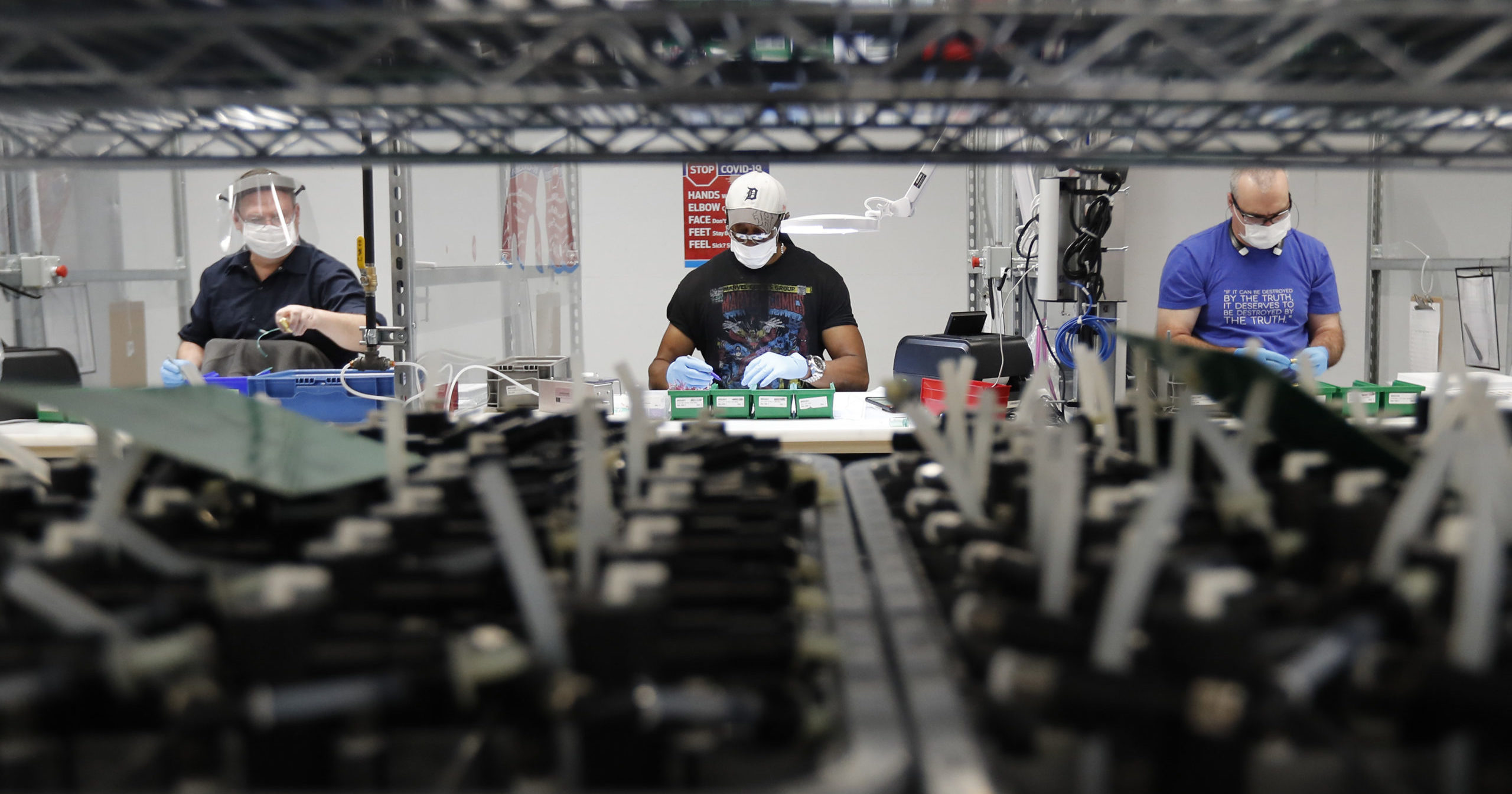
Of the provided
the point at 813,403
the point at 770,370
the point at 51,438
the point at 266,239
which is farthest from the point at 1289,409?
the point at 266,239

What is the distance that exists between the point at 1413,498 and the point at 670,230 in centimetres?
496

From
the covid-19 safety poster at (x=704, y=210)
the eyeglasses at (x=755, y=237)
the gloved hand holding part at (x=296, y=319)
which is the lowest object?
the gloved hand holding part at (x=296, y=319)

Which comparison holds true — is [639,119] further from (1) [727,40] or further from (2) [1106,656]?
(2) [1106,656]

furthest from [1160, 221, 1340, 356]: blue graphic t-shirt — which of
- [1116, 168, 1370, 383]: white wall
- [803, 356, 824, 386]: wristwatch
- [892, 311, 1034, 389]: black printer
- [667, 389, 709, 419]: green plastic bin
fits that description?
[667, 389, 709, 419]: green plastic bin

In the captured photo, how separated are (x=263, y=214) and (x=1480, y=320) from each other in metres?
4.60

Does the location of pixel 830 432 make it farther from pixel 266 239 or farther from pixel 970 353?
pixel 266 239

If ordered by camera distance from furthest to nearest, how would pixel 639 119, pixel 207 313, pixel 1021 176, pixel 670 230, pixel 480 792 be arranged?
pixel 670 230
pixel 1021 176
pixel 207 313
pixel 639 119
pixel 480 792

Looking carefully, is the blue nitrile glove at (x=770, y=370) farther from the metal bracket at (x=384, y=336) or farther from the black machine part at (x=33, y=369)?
the black machine part at (x=33, y=369)

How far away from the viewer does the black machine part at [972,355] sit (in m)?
2.79

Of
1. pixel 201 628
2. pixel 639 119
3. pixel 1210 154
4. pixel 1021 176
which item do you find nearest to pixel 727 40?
pixel 639 119

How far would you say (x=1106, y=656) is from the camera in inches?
19.2

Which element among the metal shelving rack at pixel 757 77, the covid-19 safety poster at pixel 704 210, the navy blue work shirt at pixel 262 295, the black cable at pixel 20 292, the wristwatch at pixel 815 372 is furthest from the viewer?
the covid-19 safety poster at pixel 704 210

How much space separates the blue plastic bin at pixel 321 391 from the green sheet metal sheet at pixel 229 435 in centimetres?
158

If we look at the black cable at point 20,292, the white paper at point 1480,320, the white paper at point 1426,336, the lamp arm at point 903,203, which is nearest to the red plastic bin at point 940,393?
the lamp arm at point 903,203
